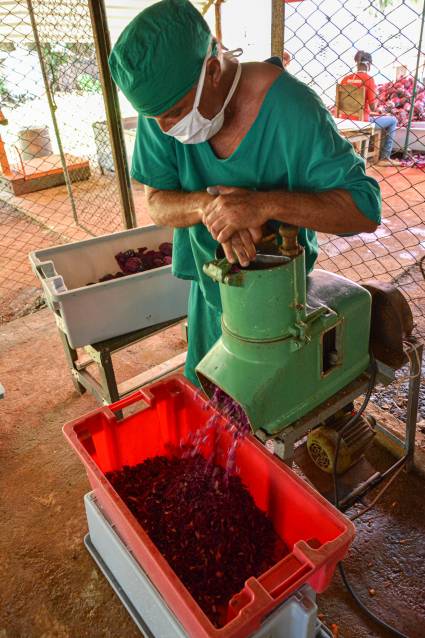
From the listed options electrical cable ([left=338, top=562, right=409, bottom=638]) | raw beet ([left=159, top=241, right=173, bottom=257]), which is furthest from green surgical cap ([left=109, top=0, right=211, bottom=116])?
electrical cable ([left=338, top=562, right=409, bottom=638])

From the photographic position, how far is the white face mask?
1197mm

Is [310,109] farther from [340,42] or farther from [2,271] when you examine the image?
[340,42]

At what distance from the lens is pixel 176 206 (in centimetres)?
141

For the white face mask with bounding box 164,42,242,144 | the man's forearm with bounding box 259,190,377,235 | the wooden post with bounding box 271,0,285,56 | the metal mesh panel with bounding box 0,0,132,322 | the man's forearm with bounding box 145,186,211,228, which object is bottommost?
the metal mesh panel with bounding box 0,0,132,322

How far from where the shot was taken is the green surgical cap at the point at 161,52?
1077mm

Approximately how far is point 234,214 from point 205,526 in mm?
961

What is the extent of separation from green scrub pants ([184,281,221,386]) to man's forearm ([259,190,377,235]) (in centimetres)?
58

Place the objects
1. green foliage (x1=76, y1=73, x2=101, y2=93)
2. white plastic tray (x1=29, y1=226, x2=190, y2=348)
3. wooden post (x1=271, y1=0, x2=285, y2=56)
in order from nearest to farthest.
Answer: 1. wooden post (x1=271, y1=0, x2=285, y2=56)
2. white plastic tray (x1=29, y1=226, x2=190, y2=348)
3. green foliage (x1=76, y1=73, x2=101, y2=93)

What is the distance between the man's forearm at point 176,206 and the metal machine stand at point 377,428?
64cm

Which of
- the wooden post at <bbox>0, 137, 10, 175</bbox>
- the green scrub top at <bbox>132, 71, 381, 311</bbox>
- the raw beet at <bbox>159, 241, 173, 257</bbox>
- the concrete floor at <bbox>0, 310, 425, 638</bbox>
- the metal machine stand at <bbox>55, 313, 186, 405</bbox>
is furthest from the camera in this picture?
the wooden post at <bbox>0, 137, 10, 175</bbox>

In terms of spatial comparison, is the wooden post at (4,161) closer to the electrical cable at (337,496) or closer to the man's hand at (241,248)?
the electrical cable at (337,496)

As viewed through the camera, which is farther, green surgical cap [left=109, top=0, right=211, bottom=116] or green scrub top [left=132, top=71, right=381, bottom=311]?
green scrub top [left=132, top=71, right=381, bottom=311]

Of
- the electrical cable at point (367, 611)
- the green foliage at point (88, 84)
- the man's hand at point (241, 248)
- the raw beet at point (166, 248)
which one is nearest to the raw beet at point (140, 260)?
the raw beet at point (166, 248)

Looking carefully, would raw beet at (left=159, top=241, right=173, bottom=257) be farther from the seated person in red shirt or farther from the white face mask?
the seated person in red shirt
